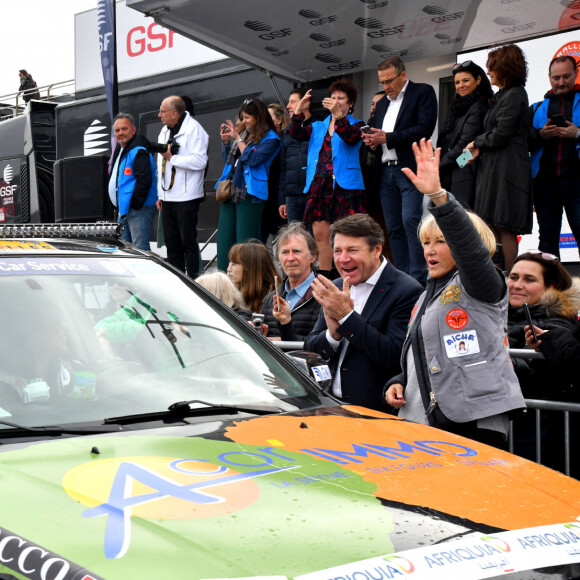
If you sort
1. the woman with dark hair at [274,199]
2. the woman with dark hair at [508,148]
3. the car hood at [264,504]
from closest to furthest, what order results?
the car hood at [264,504] < the woman with dark hair at [508,148] < the woman with dark hair at [274,199]

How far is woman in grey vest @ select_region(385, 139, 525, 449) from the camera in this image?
4191mm

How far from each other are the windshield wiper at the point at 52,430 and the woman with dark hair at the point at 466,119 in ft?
17.8

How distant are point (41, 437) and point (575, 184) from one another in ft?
19.4

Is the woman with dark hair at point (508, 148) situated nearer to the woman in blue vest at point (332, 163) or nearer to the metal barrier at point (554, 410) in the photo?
the woman in blue vest at point (332, 163)

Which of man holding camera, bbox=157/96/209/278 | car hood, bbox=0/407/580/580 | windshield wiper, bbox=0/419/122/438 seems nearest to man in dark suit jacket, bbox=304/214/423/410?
car hood, bbox=0/407/580/580

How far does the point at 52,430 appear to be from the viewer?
2.86m

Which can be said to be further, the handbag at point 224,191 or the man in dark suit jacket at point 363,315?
the handbag at point 224,191

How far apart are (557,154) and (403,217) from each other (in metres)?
1.48

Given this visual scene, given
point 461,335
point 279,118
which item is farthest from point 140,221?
point 461,335

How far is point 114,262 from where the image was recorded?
378cm

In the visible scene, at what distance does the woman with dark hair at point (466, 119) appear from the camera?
788cm

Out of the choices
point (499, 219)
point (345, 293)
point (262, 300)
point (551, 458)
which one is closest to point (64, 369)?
point (345, 293)

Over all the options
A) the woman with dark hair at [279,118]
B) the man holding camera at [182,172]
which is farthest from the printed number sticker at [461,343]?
the man holding camera at [182,172]

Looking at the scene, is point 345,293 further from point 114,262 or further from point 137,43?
point 137,43
